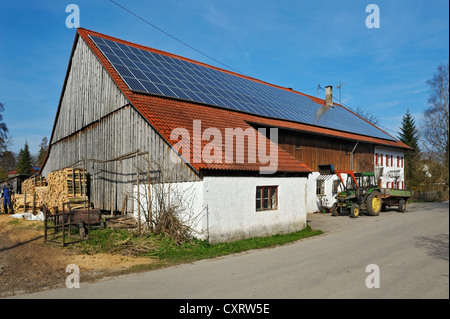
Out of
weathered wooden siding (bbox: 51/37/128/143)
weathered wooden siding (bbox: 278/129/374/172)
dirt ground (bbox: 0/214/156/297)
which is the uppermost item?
weathered wooden siding (bbox: 51/37/128/143)

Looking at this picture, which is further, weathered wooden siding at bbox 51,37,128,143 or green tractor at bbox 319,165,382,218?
green tractor at bbox 319,165,382,218

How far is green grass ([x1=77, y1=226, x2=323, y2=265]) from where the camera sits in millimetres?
9673

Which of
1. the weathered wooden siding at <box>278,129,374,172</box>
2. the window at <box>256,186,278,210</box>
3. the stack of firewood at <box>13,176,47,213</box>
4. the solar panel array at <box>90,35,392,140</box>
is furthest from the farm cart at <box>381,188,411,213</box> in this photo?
the stack of firewood at <box>13,176,47,213</box>

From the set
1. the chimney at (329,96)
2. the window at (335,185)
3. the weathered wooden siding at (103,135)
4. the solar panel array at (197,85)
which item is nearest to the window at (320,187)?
the window at (335,185)

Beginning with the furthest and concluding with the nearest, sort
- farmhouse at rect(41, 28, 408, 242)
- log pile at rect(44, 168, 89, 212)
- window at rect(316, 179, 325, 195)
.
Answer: window at rect(316, 179, 325, 195) → log pile at rect(44, 168, 89, 212) → farmhouse at rect(41, 28, 408, 242)

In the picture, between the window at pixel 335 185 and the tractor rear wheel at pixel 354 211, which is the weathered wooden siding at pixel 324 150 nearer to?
the window at pixel 335 185

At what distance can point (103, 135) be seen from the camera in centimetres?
1669

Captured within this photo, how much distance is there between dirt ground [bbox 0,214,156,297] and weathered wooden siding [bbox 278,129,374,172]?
13.2 m

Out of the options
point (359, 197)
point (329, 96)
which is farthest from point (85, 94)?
point (329, 96)

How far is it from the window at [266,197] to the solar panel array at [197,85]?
242 inches

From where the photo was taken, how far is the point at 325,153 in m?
23.3

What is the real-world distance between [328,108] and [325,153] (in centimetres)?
1027

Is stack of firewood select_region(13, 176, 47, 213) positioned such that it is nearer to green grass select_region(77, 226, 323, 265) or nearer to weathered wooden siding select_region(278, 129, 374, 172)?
green grass select_region(77, 226, 323, 265)

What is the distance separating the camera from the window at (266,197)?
12.6 metres
